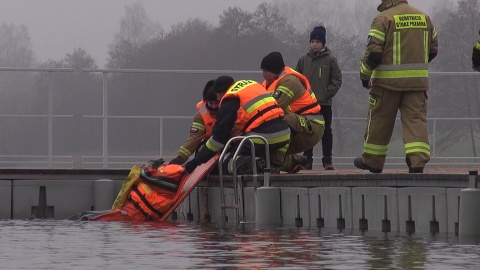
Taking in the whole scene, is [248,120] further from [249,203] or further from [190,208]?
[190,208]

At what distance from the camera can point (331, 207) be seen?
43.9ft

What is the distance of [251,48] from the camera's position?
49.8 m

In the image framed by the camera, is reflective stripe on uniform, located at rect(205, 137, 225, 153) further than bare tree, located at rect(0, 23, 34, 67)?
No

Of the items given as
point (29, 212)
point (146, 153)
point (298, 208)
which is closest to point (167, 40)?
point (146, 153)

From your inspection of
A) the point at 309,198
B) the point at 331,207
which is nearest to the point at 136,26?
the point at 309,198

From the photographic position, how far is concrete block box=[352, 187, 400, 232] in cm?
1252

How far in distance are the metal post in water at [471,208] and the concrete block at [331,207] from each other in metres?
2.07

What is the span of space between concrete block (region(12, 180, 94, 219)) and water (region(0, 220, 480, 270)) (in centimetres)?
367

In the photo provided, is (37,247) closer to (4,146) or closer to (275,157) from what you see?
(275,157)

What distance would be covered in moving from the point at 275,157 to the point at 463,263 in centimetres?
632

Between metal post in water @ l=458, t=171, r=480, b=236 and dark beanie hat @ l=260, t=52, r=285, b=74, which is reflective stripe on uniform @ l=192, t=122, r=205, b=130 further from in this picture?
metal post in water @ l=458, t=171, r=480, b=236

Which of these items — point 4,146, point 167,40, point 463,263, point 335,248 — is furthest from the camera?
point 167,40

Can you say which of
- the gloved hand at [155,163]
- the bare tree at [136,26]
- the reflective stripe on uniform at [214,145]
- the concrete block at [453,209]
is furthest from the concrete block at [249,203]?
the bare tree at [136,26]

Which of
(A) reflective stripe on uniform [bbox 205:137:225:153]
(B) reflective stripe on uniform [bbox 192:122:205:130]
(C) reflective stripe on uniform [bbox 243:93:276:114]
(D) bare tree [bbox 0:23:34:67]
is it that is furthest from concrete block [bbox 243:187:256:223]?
(D) bare tree [bbox 0:23:34:67]
